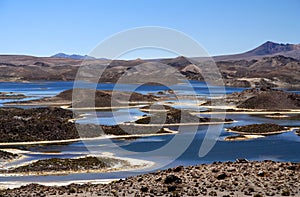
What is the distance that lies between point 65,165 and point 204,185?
41.6 feet

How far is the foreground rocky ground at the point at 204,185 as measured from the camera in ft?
73.2

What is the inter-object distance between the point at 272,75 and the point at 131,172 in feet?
484

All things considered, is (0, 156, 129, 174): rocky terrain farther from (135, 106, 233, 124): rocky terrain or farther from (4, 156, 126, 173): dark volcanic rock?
(135, 106, 233, 124): rocky terrain

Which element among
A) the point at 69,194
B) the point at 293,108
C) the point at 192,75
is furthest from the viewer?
the point at 192,75

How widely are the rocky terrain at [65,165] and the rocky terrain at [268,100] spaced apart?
1882 inches

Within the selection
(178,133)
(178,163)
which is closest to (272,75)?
(178,133)

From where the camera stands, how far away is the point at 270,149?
40312mm

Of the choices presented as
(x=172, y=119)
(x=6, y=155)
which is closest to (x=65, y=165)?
(x=6, y=155)

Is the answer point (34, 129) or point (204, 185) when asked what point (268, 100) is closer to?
point (34, 129)

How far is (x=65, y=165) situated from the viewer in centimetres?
3259

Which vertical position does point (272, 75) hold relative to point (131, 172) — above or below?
above

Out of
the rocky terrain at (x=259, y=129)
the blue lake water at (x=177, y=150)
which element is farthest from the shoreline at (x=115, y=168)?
the rocky terrain at (x=259, y=129)

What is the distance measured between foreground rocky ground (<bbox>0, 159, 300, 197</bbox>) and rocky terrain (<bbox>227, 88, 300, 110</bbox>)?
2069 inches

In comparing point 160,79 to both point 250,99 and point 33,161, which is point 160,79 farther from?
point 33,161
